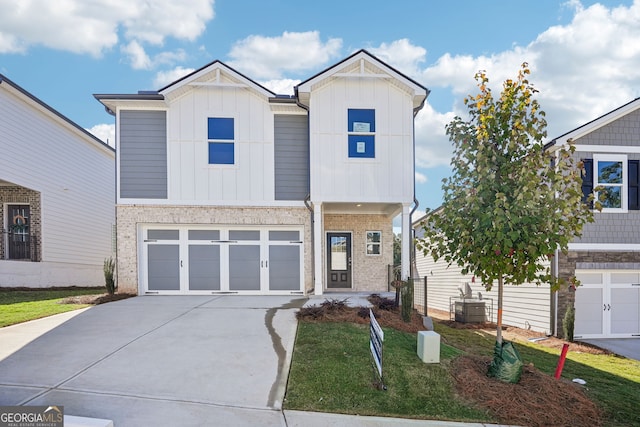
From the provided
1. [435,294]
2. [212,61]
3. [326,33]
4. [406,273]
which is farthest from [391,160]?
[435,294]

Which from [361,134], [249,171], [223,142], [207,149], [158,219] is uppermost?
[361,134]

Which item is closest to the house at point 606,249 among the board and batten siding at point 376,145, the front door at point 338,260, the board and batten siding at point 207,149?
the board and batten siding at point 376,145

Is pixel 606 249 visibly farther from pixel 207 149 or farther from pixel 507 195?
pixel 207 149

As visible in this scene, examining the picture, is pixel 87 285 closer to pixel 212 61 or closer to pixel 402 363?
pixel 212 61

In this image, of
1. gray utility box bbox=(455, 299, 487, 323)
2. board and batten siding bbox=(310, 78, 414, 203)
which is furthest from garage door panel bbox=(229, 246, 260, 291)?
gray utility box bbox=(455, 299, 487, 323)

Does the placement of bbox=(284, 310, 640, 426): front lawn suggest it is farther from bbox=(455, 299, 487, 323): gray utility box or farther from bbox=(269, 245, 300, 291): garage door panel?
bbox=(455, 299, 487, 323): gray utility box

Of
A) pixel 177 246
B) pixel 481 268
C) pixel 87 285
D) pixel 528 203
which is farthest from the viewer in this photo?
pixel 87 285

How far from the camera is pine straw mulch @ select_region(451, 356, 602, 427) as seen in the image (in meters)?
4.58

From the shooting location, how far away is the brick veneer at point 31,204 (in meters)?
13.7

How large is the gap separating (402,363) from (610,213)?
32.1ft

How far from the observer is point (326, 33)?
38.7ft

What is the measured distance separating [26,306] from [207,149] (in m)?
6.43

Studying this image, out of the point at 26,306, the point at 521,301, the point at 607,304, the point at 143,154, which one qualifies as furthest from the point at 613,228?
the point at 26,306

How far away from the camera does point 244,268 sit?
37.7 feet
